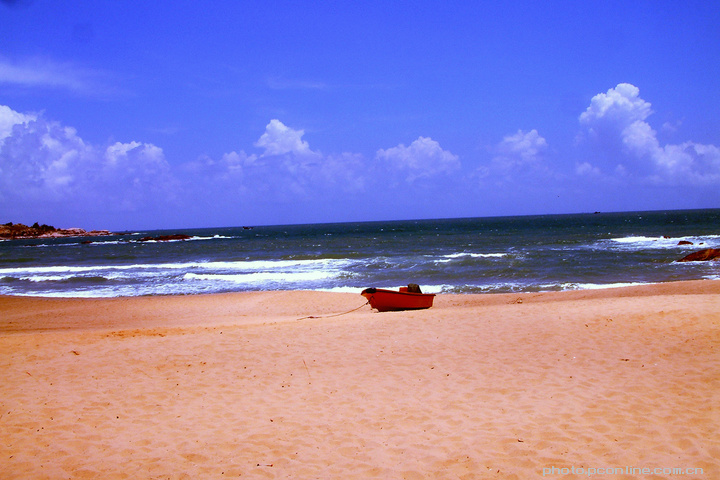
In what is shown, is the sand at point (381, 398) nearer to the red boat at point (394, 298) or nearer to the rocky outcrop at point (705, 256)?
the red boat at point (394, 298)

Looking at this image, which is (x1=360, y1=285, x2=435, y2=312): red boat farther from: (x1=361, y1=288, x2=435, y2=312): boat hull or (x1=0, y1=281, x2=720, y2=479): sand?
(x1=0, y1=281, x2=720, y2=479): sand

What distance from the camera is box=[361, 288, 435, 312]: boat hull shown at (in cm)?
1350

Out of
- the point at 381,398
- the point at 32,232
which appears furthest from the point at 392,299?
the point at 32,232

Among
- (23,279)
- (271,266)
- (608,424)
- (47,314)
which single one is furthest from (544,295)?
(23,279)

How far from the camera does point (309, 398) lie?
249 inches

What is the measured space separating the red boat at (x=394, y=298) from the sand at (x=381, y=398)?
2.35 meters

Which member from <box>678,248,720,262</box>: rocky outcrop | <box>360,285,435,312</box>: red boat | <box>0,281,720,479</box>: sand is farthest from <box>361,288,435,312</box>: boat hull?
<box>678,248,720,262</box>: rocky outcrop

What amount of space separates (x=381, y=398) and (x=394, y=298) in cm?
736

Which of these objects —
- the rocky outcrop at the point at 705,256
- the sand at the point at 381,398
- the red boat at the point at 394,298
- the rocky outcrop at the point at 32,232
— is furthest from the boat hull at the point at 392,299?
the rocky outcrop at the point at 32,232

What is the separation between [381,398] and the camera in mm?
6258

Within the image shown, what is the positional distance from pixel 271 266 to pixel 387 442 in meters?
27.7

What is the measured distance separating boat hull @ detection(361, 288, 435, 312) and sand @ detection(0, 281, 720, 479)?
2345 mm

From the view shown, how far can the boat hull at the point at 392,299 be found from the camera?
1350 cm

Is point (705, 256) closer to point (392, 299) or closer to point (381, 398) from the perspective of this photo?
point (392, 299)
